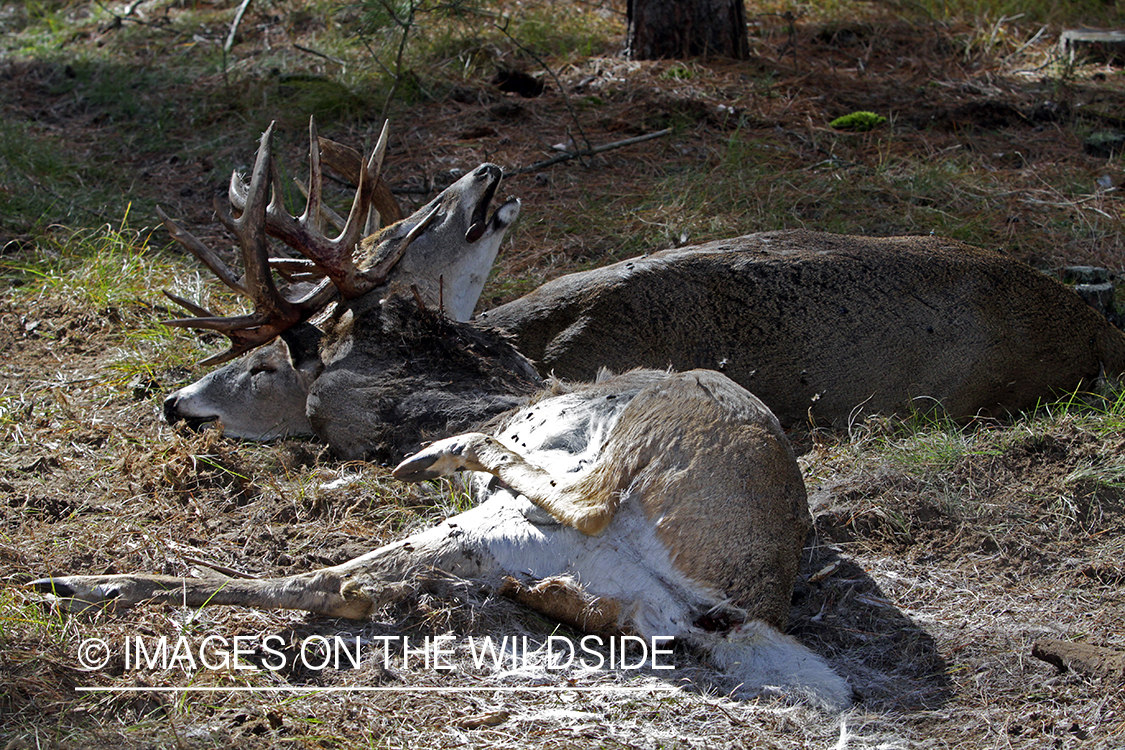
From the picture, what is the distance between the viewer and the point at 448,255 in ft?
14.1

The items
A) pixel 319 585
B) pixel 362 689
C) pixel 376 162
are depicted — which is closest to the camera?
pixel 362 689

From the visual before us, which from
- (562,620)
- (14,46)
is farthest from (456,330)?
(14,46)

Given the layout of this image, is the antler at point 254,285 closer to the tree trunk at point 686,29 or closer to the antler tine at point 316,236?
the antler tine at point 316,236

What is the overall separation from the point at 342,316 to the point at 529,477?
1.50 metres

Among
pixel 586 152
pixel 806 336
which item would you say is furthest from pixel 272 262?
pixel 586 152

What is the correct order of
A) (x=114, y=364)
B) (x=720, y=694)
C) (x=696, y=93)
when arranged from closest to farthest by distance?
(x=720, y=694), (x=114, y=364), (x=696, y=93)

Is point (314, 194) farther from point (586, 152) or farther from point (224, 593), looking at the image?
point (586, 152)

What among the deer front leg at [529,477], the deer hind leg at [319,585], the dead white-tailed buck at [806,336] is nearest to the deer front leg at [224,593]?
the deer hind leg at [319,585]

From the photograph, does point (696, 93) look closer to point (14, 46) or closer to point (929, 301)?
point (929, 301)

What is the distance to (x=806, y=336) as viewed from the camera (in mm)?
4047

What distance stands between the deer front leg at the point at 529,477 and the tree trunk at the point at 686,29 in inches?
208

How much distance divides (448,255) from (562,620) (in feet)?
6.59

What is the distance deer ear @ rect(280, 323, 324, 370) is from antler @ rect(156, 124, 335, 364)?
0.12 feet

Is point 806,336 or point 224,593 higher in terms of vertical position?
point 806,336
